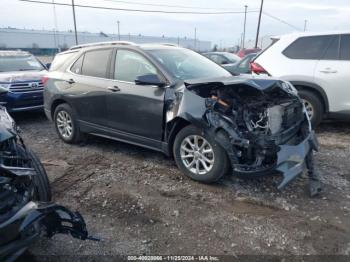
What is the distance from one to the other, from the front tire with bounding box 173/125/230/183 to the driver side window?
41.0 inches

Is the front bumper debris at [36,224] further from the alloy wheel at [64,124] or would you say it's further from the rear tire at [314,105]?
the rear tire at [314,105]

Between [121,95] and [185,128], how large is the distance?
1198 mm

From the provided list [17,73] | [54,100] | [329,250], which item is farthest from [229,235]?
[17,73]

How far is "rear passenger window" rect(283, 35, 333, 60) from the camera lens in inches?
239

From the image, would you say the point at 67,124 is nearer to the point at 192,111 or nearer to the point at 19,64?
the point at 192,111

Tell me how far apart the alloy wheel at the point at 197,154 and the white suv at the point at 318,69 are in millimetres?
3117

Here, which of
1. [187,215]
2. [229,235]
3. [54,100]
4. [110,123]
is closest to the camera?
[229,235]

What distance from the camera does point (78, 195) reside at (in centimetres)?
389

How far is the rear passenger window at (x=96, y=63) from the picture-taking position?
5.02 m

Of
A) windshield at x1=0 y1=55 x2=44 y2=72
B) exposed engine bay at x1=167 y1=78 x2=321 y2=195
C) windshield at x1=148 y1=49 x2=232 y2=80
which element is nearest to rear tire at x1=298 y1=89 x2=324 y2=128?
windshield at x1=148 y1=49 x2=232 y2=80

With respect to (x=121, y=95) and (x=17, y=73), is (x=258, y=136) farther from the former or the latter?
(x=17, y=73)

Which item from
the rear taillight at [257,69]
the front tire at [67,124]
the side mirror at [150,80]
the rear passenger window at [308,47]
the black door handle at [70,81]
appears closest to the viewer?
the side mirror at [150,80]

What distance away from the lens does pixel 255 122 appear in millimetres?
3777

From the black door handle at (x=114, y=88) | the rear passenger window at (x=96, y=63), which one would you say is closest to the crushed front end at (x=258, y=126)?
the black door handle at (x=114, y=88)
